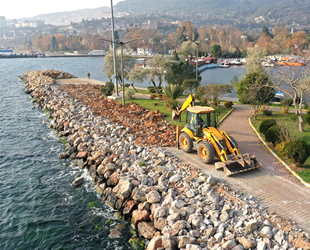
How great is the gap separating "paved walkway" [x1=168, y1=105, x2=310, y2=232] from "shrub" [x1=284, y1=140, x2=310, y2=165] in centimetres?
75

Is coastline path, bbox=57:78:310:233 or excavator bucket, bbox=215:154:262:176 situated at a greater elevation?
excavator bucket, bbox=215:154:262:176

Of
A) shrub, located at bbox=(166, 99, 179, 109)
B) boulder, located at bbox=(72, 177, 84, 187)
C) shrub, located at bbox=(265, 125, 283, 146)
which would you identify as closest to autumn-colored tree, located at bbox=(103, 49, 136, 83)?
shrub, located at bbox=(166, 99, 179, 109)

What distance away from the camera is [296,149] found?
42.9ft

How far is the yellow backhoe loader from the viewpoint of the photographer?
1273cm

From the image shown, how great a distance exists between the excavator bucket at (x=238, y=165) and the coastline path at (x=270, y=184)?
0.90ft

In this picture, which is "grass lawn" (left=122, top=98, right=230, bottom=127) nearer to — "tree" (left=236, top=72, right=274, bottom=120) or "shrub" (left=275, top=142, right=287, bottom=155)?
"tree" (left=236, top=72, right=274, bottom=120)

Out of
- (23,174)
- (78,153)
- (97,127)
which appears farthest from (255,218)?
(97,127)

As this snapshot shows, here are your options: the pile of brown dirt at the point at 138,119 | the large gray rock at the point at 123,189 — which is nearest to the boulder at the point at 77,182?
the large gray rock at the point at 123,189

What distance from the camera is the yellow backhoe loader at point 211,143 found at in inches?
501

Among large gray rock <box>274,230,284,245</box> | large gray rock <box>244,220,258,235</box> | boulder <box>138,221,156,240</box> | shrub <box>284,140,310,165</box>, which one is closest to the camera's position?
large gray rock <box>274,230,284,245</box>

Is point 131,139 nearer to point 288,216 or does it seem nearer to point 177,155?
point 177,155

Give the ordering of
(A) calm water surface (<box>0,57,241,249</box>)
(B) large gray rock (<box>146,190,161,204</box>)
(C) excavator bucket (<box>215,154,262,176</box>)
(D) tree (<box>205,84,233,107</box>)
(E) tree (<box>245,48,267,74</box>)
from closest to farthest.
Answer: (A) calm water surface (<box>0,57,241,249</box>) < (B) large gray rock (<box>146,190,161,204</box>) < (C) excavator bucket (<box>215,154,262,176</box>) < (D) tree (<box>205,84,233,107</box>) < (E) tree (<box>245,48,267,74</box>)

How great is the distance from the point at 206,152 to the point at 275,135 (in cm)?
499

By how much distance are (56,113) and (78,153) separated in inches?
442
